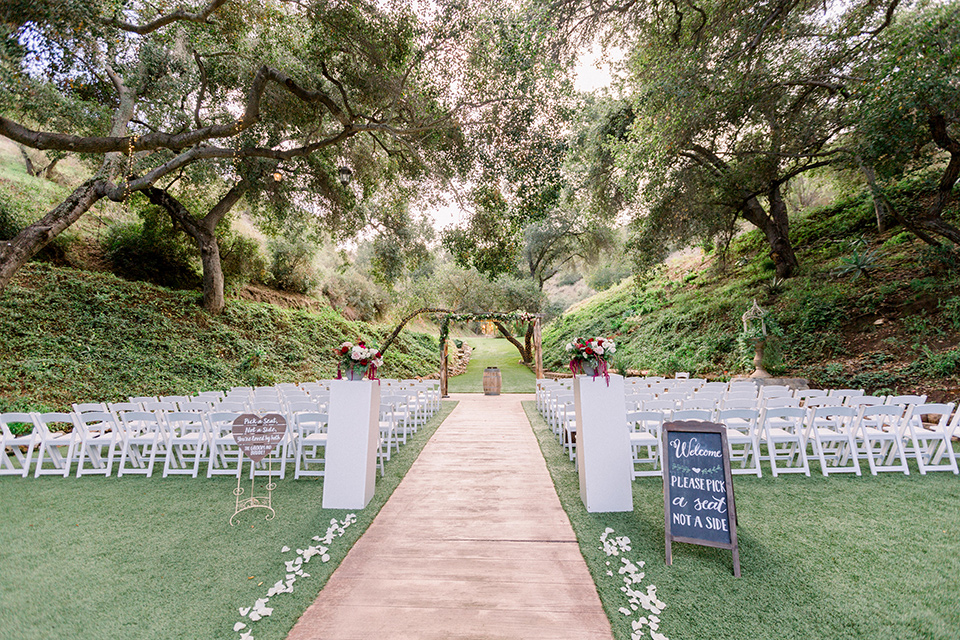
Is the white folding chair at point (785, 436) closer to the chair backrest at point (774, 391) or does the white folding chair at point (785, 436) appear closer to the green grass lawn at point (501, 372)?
the chair backrest at point (774, 391)

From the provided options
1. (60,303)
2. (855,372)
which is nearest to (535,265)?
(855,372)

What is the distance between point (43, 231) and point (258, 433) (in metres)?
8.81

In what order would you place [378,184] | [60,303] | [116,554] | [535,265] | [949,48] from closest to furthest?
[116,554] → [949,48] → [60,303] → [378,184] → [535,265]

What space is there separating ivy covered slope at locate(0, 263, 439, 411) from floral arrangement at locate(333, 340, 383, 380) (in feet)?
22.7

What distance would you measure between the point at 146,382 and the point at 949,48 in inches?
631

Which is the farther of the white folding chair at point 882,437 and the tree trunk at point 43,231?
the tree trunk at point 43,231

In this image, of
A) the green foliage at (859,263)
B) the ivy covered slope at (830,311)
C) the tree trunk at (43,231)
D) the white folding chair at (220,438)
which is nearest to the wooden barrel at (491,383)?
the ivy covered slope at (830,311)

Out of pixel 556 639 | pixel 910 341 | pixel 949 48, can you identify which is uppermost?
pixel 949 48

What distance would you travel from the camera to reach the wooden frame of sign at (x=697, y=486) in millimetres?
2934

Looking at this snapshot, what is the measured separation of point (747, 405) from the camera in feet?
19.1

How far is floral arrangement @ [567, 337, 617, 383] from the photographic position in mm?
4039

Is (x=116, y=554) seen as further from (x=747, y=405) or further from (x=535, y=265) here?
(x=535, y=265)

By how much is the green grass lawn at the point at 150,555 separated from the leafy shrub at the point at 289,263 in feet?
38.9

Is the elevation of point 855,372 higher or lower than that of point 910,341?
lower
